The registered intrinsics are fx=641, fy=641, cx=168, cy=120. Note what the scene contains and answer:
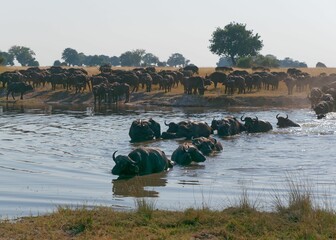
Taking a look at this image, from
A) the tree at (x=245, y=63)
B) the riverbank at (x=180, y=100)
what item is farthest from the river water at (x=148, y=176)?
the tree at (x=245, y=63)

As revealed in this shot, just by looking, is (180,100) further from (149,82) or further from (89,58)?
(89,58)

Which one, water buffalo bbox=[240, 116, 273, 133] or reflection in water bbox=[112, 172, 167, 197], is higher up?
water buffalo bbox=[240, 116, 273, 133]

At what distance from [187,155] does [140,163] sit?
2.05 meters

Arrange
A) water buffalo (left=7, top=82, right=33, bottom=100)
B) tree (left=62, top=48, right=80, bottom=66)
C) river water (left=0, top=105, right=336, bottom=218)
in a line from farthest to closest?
tree (left=62, top=48, right=80, bottom=66) → water buffalo (left=7, top=82, right=33, bottom=100) → river water (left=0, top=105, right=336, bottom=218)

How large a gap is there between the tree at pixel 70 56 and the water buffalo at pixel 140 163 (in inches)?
5942

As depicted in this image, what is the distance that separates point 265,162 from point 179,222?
859cm

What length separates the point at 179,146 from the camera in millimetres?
18062

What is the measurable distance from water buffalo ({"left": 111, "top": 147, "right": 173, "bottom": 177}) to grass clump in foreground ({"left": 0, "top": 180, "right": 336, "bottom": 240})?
4.90 m

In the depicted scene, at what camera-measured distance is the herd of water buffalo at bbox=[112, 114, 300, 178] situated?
1543cm

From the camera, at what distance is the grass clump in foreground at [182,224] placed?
9008mm

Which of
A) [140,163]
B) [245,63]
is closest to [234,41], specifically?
[245,63]

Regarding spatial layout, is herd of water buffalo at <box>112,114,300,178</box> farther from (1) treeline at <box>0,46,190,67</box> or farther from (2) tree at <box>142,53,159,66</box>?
(2) tree at <box>142,53,159,66</box>

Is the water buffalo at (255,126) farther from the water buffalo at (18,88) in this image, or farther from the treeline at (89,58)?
the treeline at (89,58)

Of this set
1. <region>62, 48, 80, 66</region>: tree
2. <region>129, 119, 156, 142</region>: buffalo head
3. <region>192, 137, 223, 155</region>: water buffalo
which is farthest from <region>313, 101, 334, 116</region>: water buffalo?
<region>62, 48, 80, 66</region>: tree
